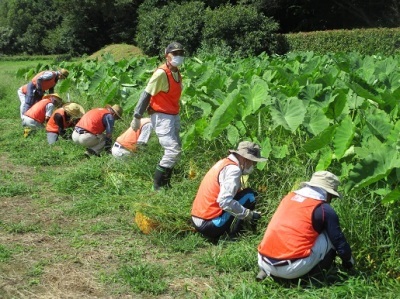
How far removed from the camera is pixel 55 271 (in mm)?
4688

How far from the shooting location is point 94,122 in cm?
845

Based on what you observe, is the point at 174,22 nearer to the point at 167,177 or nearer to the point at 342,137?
the point at 167,177

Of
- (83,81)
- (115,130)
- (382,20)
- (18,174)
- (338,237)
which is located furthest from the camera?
(382,20)

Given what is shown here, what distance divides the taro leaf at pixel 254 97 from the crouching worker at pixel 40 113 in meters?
4.77

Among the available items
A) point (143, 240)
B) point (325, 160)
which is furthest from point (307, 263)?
point (143, 240)

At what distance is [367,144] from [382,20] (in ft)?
95.5

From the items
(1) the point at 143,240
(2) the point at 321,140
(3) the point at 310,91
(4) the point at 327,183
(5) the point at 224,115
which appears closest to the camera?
(4) the point at 327,183

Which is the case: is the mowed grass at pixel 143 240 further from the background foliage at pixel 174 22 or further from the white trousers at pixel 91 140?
the background foliage at pixel 174 22

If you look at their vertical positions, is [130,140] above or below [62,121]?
above

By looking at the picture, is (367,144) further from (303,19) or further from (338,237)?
(303,19)

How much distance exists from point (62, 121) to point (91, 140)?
A: 121 cm

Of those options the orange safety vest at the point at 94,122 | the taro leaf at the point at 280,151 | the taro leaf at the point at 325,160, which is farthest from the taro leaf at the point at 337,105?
the orange safety vest at the point at 94,122

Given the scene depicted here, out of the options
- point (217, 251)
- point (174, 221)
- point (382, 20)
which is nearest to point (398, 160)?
point (217, 251)

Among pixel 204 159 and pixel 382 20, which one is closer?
pixel 204 159
